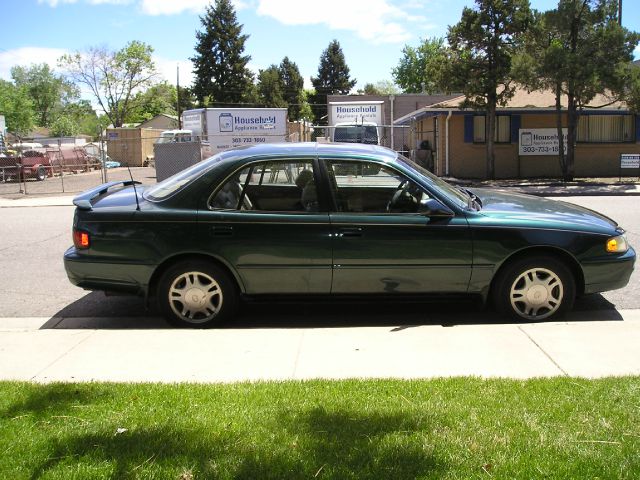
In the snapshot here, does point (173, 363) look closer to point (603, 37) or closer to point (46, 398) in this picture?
point (46, 398)

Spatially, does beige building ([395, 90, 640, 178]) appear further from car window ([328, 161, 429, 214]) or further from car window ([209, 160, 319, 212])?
car window ([209, 160, 319, 212])

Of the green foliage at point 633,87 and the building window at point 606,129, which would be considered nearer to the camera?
the green foliage at point 633,87

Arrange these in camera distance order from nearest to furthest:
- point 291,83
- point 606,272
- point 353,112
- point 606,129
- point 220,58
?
point 606,272 → point 606,129 → point 353,112 → point 220,58 → point 291,83

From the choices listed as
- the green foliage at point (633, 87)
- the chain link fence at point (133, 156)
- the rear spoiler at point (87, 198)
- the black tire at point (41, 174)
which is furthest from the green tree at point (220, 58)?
the rear spoiler at point (87, 198)

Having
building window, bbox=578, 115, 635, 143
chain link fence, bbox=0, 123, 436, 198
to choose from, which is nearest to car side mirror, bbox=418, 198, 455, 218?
chain link fence, bbox=0, 123, 436, 198

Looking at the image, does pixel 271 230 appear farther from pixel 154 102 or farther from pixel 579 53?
pixel 154 102

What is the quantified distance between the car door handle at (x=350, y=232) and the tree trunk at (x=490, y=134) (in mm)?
18630

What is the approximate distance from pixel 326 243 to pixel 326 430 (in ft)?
7.61

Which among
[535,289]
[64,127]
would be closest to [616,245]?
[535,289]

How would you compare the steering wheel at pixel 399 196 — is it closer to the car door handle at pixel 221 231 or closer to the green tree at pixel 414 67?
the car door handle at pixel 221 231

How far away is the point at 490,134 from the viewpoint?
23078 millimetres

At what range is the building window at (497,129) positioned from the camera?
24.2 metres

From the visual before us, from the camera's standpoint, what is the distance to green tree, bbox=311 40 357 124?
80562 mm

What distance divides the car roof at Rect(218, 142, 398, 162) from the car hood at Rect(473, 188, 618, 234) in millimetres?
1087
